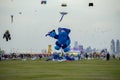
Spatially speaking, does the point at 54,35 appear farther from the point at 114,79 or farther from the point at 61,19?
the point at 114,79

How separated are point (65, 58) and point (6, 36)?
10.3 meters

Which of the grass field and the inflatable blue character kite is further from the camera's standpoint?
the inflatable blue character kite

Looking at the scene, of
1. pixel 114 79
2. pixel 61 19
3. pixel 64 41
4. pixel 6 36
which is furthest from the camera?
pixel 6 36

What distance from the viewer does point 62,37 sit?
58719mm

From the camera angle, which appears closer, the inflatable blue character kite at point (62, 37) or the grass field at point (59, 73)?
the grass field at point (59, 73)

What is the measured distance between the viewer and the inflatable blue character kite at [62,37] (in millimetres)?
58875

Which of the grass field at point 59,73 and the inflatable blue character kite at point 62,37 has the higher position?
the inflatable blue character kite at point 62,37

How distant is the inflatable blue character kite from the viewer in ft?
193

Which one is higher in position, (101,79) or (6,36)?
(6,36)

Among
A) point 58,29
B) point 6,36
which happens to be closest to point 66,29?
point 58,29

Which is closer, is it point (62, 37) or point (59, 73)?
point (59, 73)

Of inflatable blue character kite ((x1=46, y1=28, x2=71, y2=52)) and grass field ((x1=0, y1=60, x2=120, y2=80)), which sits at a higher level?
inflatable blue character kite ((x1=46, y1=28, x2=71, y2=52))

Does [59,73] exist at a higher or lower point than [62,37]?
lower

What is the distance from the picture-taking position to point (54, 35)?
2351 inches
